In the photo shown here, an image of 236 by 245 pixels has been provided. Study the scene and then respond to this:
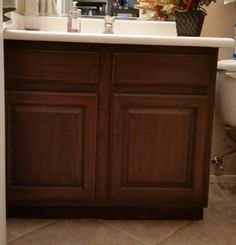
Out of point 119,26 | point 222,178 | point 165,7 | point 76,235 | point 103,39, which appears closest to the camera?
point 103,39

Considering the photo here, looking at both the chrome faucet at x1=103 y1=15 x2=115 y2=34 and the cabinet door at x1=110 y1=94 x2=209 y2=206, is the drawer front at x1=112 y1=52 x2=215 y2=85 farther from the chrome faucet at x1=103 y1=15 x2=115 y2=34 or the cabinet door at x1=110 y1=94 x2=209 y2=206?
the chrome faucet at x1=103 y1=15 x2=115 y2=34

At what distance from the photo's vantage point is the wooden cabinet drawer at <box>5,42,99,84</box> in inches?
64.9

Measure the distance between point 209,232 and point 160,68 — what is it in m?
0.77

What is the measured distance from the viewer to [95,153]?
174 centimetres

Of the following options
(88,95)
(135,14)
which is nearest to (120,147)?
(88,95)

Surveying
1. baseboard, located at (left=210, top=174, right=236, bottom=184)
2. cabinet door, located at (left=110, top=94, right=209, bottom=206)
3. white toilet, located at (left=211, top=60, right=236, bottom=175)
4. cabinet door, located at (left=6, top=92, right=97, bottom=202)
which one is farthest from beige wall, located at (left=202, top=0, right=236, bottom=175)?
cabinet door, located at (left=6, top=92, right=97, bottom=202)

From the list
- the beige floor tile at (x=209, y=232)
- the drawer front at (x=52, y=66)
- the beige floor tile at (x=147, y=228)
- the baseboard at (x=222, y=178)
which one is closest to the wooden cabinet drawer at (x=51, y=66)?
the drawer front at (x=52, y=66)

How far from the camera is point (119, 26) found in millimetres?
2188

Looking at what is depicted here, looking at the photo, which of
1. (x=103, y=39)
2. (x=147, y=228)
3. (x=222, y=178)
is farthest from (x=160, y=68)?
(x=222, y=178)

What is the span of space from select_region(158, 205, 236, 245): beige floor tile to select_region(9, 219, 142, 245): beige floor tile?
0.20 m

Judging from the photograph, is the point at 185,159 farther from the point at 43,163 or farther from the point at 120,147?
the point at 43,163

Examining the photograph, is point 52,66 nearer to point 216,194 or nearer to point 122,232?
point 122,232

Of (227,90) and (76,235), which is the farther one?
(227,90)

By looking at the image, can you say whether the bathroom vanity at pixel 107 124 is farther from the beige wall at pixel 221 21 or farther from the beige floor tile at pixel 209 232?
the beige wall at pixel 221 21
